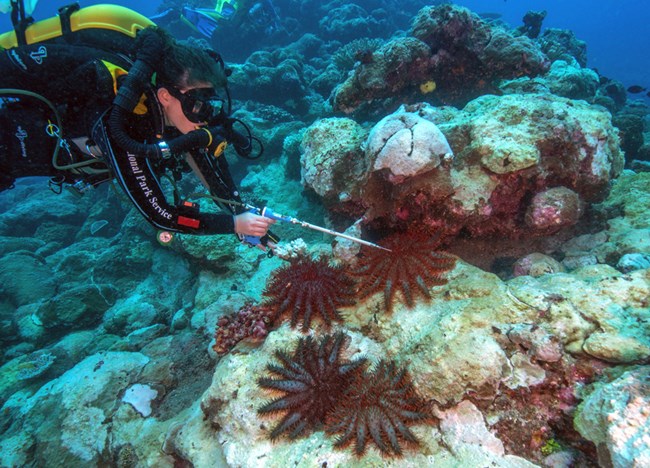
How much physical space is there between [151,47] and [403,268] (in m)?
3.44

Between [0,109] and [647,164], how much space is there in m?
11.4

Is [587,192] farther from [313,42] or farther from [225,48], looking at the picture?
[225,48]

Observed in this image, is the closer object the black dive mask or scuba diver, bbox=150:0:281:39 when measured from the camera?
the black dive mask

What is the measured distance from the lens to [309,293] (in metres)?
3.67

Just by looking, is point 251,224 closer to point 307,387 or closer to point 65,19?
point 307,387

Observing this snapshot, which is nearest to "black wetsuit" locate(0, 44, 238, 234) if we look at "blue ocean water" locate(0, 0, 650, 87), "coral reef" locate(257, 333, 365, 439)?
"coral reef" locate(257, 333, 365, 439)

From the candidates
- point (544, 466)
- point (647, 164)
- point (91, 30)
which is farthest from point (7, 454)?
point (647, 164)

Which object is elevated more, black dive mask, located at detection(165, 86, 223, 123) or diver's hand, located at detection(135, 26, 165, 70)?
diver's hand, located at detection(135, 26, 165, 70)

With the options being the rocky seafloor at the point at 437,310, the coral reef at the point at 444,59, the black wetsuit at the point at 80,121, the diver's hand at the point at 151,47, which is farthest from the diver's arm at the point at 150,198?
the coral reef at the point at 444,59

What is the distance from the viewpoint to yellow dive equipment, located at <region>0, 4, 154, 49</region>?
365 centimetres

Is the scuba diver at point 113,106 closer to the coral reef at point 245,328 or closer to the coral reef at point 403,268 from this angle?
the coral reef at point 245,328

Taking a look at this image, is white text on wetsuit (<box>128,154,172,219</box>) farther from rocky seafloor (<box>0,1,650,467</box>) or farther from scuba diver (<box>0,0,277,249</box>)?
rocky seafloor (<box>0,1,650,467</box>)

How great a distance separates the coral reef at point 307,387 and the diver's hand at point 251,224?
54.6 inches

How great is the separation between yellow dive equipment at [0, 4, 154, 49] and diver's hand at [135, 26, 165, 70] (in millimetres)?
715
